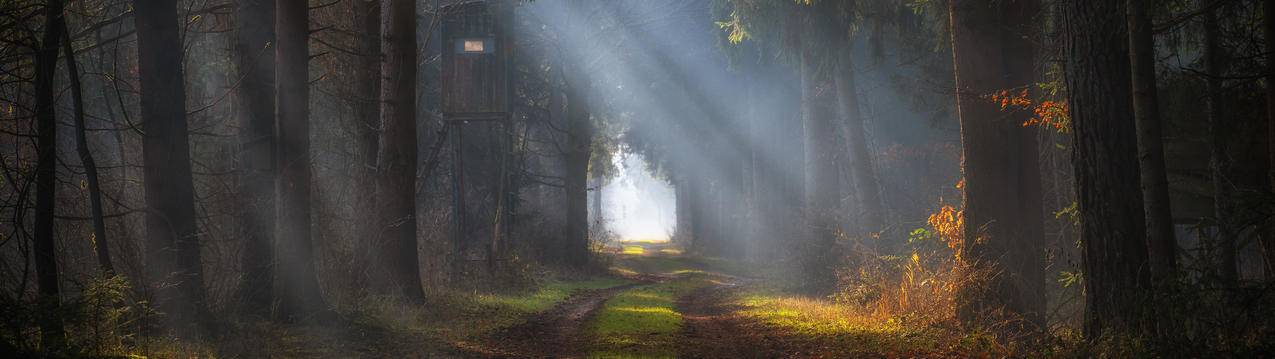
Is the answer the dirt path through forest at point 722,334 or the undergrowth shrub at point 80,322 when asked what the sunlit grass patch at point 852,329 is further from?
the undergrowth shrub at point 80,322

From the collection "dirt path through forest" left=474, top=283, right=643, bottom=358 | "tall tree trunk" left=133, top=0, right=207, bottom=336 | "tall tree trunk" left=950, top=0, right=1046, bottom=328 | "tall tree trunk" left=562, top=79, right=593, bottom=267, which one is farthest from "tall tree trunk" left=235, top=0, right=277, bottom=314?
"tall tree trunk" left=562, top=79, right=593, bottom=267

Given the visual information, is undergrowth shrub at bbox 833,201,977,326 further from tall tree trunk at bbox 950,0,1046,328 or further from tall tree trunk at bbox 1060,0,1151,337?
tall tree trunk at bbox 1060,0,1151,337

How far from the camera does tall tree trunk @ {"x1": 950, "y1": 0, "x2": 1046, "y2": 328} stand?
11.1m

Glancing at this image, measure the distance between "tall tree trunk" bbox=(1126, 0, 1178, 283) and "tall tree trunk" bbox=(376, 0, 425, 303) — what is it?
984cm

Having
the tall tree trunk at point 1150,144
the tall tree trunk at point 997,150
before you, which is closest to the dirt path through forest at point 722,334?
the tall tree trunk at point 997,150

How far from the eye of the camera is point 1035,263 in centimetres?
1108

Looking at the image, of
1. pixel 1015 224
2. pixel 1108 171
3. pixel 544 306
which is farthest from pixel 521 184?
pixel 1108 171

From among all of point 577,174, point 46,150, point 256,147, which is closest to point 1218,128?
point 256,147

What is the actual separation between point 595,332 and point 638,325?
0.97 metres

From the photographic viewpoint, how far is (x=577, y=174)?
29203 millimetres

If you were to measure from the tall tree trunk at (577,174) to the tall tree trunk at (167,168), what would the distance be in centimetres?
1896

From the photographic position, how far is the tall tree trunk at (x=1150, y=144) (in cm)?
929

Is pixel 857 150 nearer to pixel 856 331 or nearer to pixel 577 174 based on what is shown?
pixel 577 174

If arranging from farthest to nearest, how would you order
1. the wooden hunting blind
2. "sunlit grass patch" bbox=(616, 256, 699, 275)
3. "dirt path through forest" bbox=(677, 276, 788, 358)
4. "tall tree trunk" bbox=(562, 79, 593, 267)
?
"sunlit grass patch" bbox=(616, 256, 699, 275) → "tall tree trunk" bbox=(562, 79, 593, 267) → the wooden hunting blind → "dirt path through forest" bbox=(677, 276, 788, 358)
